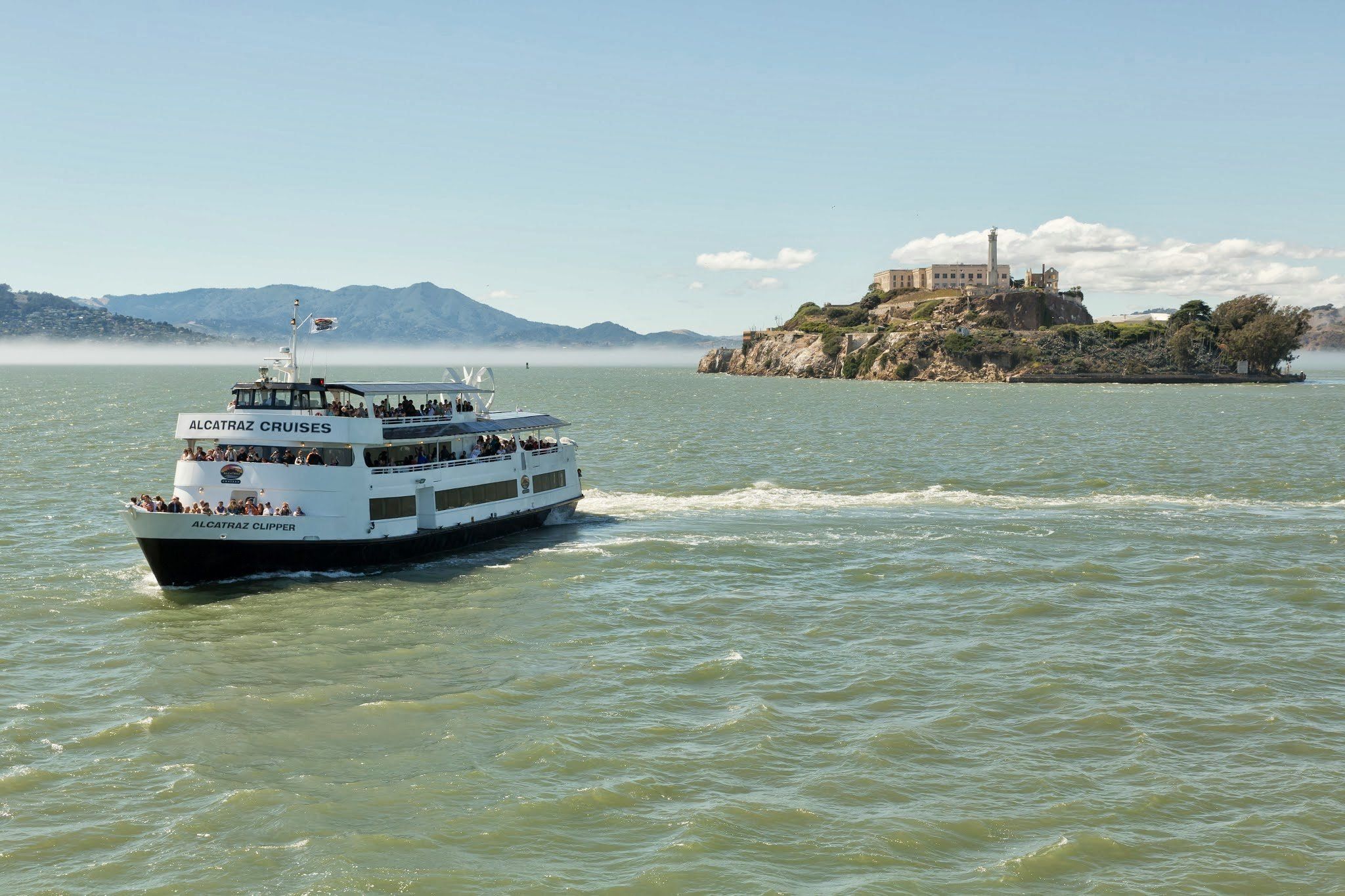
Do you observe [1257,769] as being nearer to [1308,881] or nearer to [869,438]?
[1308,881]

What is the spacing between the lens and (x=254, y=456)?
131 feet

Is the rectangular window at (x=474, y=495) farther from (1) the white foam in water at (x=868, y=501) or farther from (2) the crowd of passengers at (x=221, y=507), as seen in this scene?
(1) the white foam in water at (x=868, y=501)

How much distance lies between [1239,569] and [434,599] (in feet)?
93.1

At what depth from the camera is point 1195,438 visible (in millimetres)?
91000

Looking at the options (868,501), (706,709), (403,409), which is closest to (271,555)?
(403,409)

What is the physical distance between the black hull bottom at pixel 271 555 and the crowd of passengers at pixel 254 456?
3.16 metres

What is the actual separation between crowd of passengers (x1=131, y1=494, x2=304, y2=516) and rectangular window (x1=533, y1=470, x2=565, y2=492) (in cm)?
1293

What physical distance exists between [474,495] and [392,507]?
4.81m

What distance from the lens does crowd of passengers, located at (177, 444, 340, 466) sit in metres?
39.7

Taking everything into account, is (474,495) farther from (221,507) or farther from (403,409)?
(221,507)

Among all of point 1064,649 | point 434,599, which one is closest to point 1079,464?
point 1064,649

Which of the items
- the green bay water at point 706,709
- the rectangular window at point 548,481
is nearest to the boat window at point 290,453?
the green bay water at point 706,709

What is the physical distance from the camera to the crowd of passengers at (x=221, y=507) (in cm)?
3756

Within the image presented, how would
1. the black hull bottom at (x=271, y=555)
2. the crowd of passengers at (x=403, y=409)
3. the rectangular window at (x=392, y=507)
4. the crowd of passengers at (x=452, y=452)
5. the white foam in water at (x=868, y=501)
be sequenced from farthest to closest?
the white foam in water at (x=868, y=501) → the crowd of passengers at (x=452, y=452) → the crowd of passengers at (x=403, y=409) → the rectangular window at (x=392, y=507) → the black hull bottom at (x=271, y=555)
